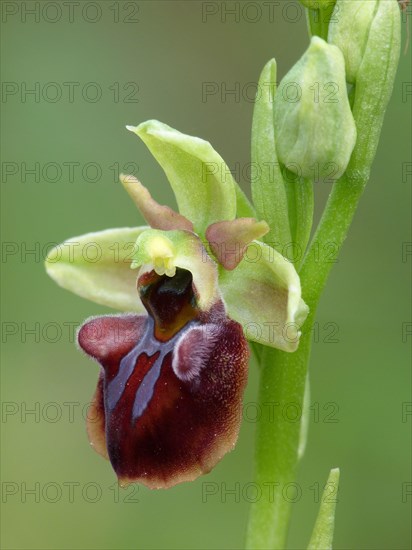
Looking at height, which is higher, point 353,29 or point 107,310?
point 353,29

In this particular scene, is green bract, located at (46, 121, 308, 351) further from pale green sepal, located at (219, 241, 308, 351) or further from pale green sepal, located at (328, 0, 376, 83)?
pale green sepal, located at (328, 0, 376, 83)

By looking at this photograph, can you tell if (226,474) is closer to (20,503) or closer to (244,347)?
(20,503)

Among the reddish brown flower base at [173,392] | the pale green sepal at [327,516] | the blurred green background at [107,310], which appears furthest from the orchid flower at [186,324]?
the blurred green background at [107,310]

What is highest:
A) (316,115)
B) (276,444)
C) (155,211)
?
(316,115)

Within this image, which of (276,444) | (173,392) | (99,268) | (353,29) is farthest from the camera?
(99,268)

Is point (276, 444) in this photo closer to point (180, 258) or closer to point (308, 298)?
point (308, 298)

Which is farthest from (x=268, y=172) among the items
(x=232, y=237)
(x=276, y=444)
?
(x=276, y=444)

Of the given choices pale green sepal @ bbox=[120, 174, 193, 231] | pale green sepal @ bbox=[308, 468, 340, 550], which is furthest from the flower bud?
pale green sepal @ bbox=[308, 468, 340, 550]

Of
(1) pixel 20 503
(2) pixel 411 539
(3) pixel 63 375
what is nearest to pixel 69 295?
(3) pixel 63 375
